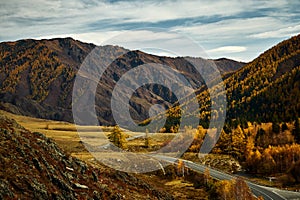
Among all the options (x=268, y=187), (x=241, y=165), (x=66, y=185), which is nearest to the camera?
(x=66, y=185)

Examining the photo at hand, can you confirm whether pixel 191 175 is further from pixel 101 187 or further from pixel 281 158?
pixel 101 187

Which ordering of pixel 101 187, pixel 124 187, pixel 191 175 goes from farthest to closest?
pixel 191 175
pixel 124 187
pixel 101 187

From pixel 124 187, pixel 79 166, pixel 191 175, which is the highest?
pixel 79 166

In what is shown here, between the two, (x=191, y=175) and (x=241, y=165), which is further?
(x=241, y=165)

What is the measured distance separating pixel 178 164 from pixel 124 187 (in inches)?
2130

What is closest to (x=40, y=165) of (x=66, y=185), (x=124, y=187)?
(x=66, y=185)

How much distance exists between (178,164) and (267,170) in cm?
2791

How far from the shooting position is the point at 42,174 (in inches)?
1378

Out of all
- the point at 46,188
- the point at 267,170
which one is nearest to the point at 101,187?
the point at 46,188

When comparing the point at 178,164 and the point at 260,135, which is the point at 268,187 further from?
the point at 260,135

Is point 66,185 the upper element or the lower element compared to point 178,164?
upper

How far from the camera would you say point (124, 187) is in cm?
5147

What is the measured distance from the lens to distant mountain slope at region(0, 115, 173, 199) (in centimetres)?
3011

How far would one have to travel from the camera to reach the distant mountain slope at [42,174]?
98.8ft
